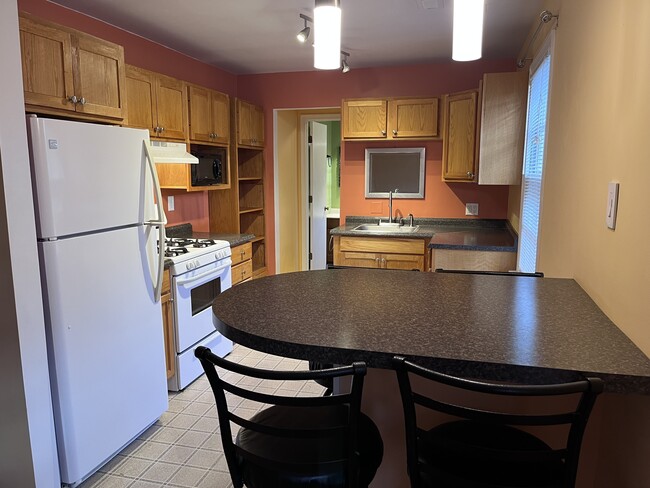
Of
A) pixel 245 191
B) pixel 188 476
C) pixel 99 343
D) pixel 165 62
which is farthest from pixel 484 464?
A: pixel 245 191

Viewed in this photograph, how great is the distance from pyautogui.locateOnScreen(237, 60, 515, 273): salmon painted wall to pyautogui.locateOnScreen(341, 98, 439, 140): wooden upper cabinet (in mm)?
294

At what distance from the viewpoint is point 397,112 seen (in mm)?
4246

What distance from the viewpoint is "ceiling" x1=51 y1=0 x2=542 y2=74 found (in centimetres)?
284

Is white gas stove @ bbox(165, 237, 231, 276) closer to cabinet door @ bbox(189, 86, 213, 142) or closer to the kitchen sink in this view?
cabinet door @ bbox(189, 86, 213, 142)

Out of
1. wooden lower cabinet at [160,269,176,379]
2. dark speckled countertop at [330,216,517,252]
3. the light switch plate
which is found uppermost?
the light switch plate

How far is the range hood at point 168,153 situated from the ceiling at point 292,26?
33.2 inches

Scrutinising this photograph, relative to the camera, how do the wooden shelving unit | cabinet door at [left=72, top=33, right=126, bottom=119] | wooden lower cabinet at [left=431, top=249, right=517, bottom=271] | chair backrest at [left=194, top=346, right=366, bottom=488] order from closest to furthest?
chair backrest at [left=194, top=346, right=366, bottom=488] → cabinet door at [left=72, top=33, right=126, bottom=119] → wooden lower cabinet at [left=431, top=249, right=517, bottom=271] → the wooden shelving unit

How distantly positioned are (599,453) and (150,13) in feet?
10.8

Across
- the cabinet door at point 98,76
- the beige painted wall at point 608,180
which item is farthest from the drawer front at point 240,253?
the beige painted wall at point 608,180

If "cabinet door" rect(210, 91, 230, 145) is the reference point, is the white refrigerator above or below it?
below

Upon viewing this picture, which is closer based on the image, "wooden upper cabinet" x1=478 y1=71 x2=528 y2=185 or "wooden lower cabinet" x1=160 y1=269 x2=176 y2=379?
"wooden lower cabinet" x1=160 y1=269 x2=176 y2=379

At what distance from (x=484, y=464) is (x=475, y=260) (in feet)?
8.24

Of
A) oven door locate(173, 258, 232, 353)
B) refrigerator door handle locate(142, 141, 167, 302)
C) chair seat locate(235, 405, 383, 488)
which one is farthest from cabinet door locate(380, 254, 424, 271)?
chair seat locate(235, 405, 383, 488)

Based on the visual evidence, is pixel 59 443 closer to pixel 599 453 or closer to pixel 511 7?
pixel 599 453
